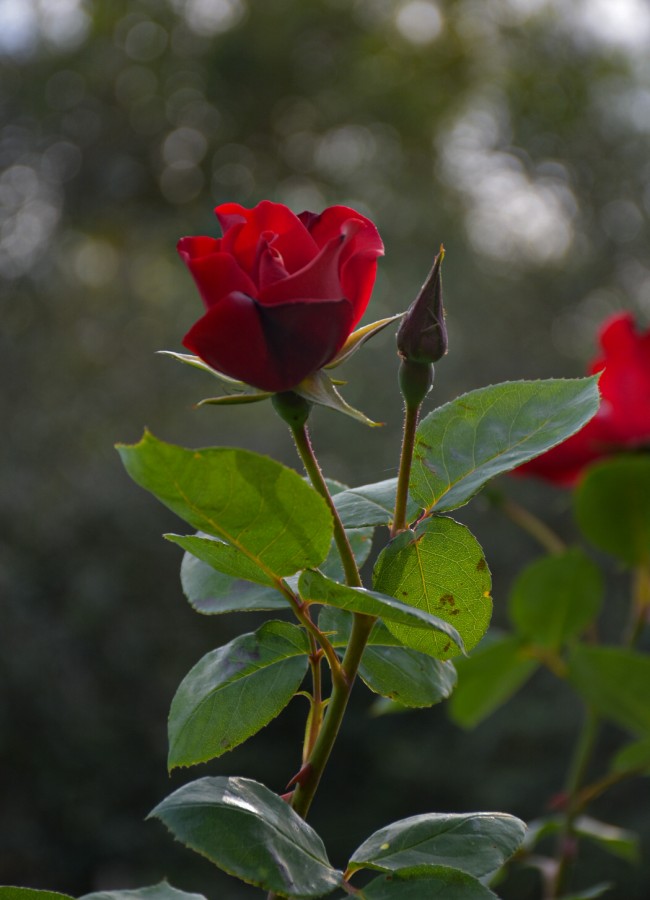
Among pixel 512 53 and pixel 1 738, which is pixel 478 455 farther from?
pixel 512 53

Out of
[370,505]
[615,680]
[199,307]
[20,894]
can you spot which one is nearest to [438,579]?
[370,505]

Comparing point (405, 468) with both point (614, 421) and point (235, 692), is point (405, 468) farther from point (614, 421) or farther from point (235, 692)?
point (614, 421)

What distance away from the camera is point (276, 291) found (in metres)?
0.23

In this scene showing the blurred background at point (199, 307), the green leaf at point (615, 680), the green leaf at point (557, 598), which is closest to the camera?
the green leaf at point (615, 680)

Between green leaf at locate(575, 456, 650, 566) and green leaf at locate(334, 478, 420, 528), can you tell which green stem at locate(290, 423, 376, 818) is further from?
green leaf at locate(575, 456, 650, 566)

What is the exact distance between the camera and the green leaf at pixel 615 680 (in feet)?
1.61

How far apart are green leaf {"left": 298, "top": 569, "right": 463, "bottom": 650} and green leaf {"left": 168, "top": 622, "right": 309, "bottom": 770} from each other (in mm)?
39

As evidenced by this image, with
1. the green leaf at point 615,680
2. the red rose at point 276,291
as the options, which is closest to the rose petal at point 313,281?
the red rose at point 276,291

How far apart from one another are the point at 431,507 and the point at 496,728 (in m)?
2.15

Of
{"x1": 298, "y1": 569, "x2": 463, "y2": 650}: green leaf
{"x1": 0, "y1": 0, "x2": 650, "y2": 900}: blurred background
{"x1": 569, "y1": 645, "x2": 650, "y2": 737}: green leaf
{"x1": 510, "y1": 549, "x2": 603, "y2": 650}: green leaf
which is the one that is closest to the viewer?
{"x1": 298, "y1": 569, "x2": 463, "y2": 650}: green leaf

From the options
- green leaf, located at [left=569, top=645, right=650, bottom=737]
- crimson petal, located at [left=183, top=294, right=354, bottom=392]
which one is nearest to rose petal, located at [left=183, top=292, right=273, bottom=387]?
crimson petal, located at [left=183, top=294, right=354, bottom=392]

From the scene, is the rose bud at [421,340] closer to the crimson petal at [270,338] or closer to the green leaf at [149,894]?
the crimson petal at [270,338]

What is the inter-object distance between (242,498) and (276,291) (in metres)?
0.05

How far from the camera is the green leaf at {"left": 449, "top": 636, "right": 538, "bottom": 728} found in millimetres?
622
